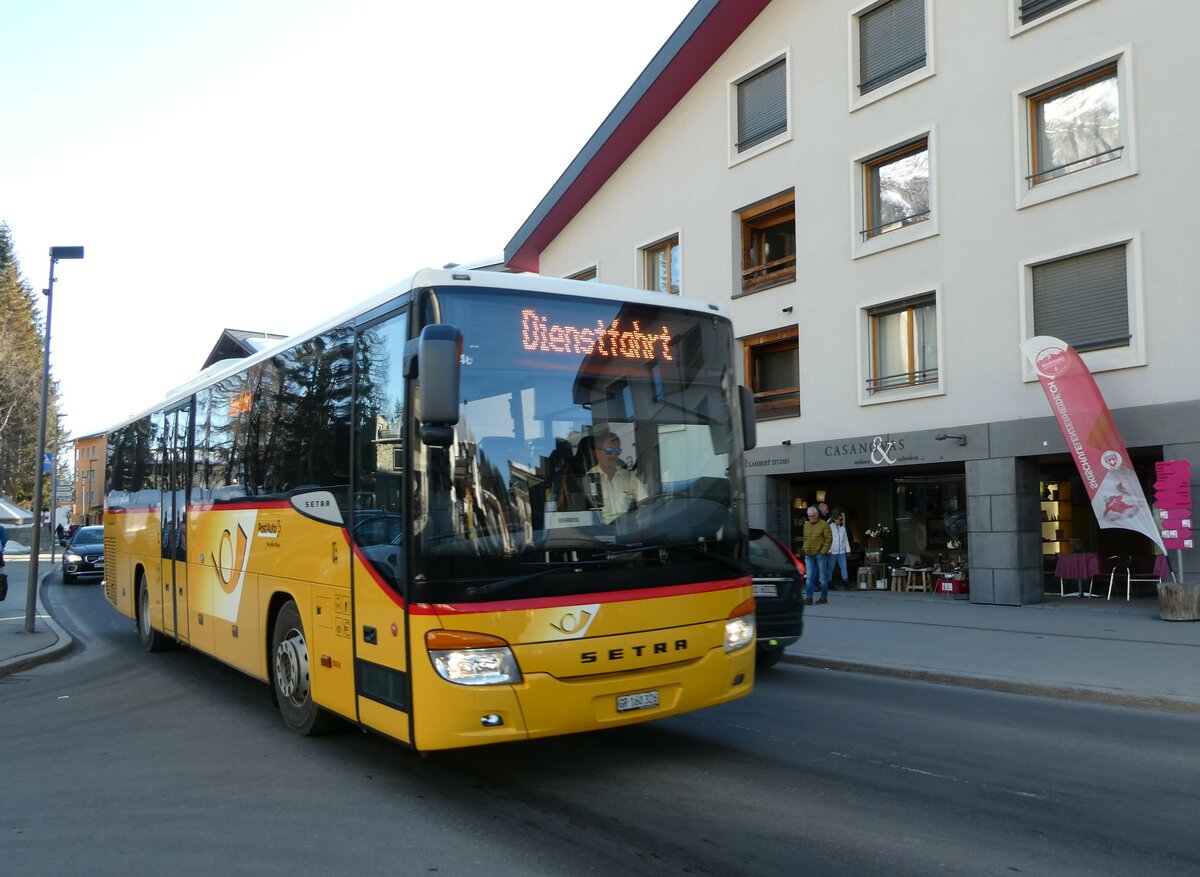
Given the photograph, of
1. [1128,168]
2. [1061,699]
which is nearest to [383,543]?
[1061,699]

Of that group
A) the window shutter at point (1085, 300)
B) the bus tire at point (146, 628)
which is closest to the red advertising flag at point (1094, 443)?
the window shutter at point (1085, 300)

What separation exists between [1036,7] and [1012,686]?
12.9m

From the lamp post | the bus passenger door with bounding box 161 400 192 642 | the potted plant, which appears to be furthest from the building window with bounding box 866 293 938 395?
the lamp post

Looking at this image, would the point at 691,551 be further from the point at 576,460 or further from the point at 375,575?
the point at 375,575

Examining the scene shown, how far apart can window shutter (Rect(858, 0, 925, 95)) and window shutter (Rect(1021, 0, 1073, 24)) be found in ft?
6.87

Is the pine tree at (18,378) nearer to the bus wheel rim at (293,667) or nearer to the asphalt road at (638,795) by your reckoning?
the bus wheel rim at (293,667)

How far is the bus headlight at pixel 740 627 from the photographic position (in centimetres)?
642

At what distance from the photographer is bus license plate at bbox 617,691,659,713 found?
232 inches

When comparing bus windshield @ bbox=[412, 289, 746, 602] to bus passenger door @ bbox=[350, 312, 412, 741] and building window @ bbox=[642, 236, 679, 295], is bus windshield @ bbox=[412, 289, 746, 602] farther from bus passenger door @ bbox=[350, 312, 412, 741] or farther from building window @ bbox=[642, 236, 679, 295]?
building window @ bbox=[642, 236, 679, 295]

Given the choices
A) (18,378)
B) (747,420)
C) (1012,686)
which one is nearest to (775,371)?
(1012,686)

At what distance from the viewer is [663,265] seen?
2612cm

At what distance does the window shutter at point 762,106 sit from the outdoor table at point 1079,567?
10582 mm

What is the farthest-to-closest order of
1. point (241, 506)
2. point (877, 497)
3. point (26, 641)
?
point (877, 497) < point (26, 641) < point (241, 506)

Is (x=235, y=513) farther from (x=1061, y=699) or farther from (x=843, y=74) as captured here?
(x=843, y=74)
